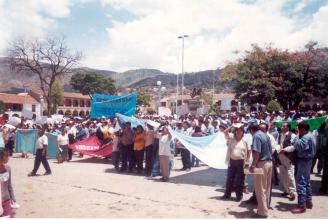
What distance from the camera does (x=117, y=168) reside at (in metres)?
13.4

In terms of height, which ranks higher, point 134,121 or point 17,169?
point 134,121

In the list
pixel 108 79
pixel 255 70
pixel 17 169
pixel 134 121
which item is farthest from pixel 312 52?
pixel 108 79

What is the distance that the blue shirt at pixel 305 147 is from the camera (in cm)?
771

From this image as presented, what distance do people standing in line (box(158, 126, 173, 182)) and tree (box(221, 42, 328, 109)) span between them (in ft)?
82.9

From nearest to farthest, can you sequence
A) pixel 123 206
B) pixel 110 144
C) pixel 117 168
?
1. pixel 123 206
2. pixel 117 168
3. pixel 110 144

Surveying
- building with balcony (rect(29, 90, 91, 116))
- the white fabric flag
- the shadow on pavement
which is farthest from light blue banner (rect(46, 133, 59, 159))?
building with balcony (rect(29, 90, 91, 116))

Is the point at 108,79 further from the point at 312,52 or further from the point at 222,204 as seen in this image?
the point at 222,204

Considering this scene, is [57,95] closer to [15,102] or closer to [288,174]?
[15,102]

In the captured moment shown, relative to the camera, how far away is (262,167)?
24.5ft

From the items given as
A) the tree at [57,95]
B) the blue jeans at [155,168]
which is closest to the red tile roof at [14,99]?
the tree at [57,95]

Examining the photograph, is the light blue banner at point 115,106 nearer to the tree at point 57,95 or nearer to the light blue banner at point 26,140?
the light blue banner at point 26,140

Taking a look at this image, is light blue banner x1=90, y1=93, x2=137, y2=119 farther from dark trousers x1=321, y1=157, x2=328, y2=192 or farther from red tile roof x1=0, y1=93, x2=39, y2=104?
red tile roof x1=0, y1=93, x2=39, y2=104

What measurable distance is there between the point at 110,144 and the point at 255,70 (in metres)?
24.2

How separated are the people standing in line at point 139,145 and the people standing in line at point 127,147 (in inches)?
10.9
